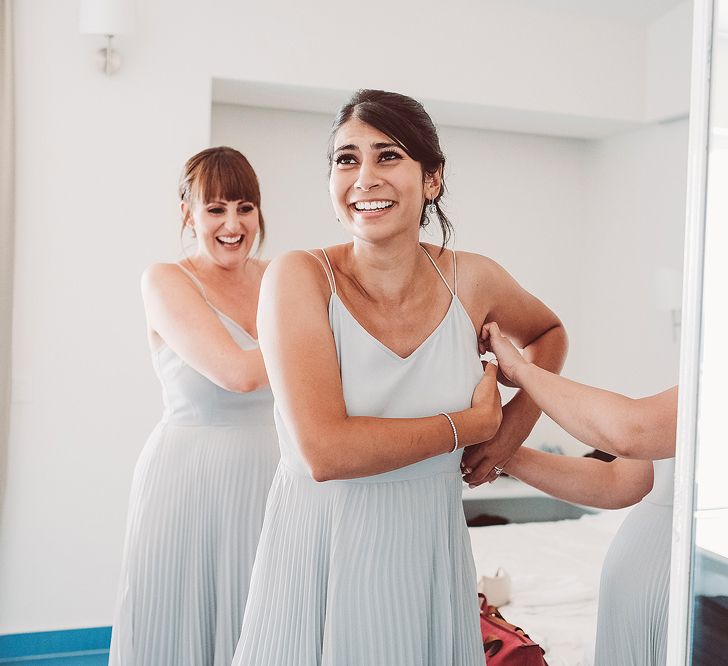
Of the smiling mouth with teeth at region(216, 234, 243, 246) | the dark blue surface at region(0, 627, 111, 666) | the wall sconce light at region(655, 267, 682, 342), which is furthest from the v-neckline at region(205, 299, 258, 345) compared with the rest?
the dark blue surface at region(0, 627, 111, 666)

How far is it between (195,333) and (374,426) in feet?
2.28

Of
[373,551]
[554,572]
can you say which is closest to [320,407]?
[373,551]

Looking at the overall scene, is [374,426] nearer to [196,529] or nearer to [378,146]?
[378,146]

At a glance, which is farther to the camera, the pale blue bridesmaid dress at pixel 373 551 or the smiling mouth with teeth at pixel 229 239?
the smiling mouth with teeth at pixel 229 239

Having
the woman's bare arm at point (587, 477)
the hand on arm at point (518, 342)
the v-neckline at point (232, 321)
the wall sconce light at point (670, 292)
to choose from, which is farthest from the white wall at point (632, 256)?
the v-neckline at point (232, 321)

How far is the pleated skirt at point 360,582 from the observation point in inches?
42.5

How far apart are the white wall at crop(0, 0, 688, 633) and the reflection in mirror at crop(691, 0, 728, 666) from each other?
1.91 m

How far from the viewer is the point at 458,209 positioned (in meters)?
3.04

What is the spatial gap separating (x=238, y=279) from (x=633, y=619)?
1133mm

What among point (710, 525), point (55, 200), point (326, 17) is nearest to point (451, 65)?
point (326, 17)

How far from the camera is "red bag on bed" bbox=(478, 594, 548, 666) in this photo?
140 cm

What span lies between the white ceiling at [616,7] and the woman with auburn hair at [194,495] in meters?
1.06

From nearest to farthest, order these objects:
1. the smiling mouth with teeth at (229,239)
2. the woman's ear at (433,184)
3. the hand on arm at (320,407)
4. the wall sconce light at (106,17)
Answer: the hand on arm at (320,407) < the woman's ear at (433,184) < the smiling mouth with teeth at (229,239) < the wall sconce light at (106,17)

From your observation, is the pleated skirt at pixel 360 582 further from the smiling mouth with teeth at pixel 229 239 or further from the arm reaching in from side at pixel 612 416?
the smiling mouth with teeth at pixel 229 239
